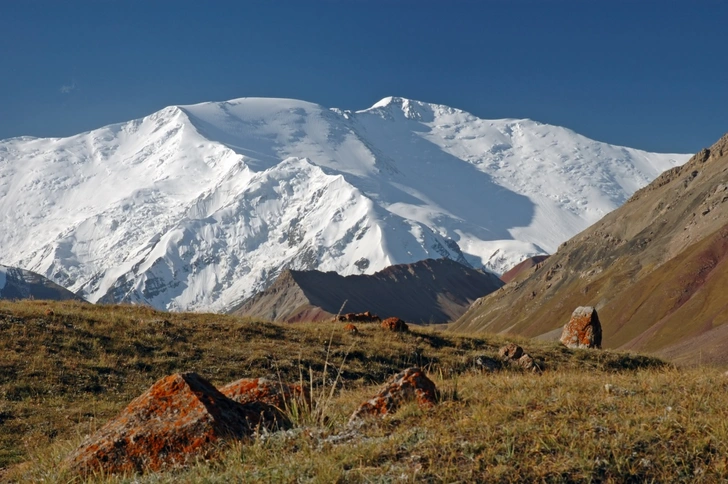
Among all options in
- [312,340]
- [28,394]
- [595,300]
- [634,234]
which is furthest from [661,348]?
[28,394]

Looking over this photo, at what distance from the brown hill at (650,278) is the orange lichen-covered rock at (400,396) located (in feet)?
247

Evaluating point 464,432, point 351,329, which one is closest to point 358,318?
point 351,329

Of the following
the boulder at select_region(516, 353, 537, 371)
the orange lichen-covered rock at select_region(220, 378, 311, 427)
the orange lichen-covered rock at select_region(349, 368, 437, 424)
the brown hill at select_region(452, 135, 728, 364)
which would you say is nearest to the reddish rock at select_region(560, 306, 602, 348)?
the boulder at select_region(516, 353, 537, 371)

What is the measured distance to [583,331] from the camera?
99.8 feet

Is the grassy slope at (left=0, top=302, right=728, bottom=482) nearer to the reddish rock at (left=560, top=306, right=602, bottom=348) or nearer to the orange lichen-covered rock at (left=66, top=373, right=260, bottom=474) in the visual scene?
the orange lichen-covered rock at (left=66, top=373, right=260, bottom=474)

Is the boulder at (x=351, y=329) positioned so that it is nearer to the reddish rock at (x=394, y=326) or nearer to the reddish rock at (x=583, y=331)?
the reddish rock at (x=394, y=326)

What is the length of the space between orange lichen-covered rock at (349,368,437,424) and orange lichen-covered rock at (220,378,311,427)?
3.11 feet

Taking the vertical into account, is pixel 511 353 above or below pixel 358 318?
below

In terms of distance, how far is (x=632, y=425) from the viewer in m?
7.91

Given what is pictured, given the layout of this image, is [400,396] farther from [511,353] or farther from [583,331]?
[583,331]

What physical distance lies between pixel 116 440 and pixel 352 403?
3491 millimetres

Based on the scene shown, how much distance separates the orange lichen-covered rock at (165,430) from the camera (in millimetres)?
8531

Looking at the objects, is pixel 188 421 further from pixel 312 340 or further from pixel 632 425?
pixel 312 340

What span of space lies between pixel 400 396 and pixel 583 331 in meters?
23.1
